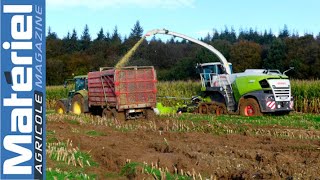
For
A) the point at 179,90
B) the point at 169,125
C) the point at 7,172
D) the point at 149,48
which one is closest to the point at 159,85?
the point at 179,90

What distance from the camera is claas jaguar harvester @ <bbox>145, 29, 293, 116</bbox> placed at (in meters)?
21.6

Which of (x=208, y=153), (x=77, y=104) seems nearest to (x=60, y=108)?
(x=77, y=104)

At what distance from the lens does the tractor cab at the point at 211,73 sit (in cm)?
2392

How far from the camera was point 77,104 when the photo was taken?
24.2 metres

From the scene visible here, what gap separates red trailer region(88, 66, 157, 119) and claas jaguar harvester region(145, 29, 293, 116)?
2.84 metres

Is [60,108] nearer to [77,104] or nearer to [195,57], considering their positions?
[77,104]

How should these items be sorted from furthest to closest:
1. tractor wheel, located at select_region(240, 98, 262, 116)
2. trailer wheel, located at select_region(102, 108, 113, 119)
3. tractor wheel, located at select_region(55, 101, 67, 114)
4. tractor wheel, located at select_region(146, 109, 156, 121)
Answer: tractor wheel, located at select_region(55, 101, 67, 114) < tractor wheel, located at select_region(240, 98, 262, 116) < trailer wheel, located at select_region(102, 108, 113, 119) < tractor wheel, located at select_region(146, 109, 156, 121)

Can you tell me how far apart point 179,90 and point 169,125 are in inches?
682

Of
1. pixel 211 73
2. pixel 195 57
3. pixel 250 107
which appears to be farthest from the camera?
pixel 195 57

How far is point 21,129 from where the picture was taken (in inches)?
183

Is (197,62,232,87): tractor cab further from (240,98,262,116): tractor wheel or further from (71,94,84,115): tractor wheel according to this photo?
(71,94,84,115): tractor wheel

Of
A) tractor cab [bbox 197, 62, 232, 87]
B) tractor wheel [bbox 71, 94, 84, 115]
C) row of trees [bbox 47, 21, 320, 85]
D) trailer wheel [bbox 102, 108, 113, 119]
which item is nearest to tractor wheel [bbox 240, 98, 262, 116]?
tractor cab [bbox 197, 62, 232, 87]

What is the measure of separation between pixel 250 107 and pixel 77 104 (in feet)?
27.5

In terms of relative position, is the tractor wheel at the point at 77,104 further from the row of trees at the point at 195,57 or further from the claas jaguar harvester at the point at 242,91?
the row of trees at the point at 195,57
